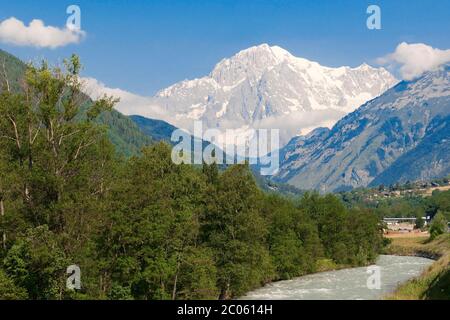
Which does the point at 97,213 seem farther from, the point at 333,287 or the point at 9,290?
the point at 333,287

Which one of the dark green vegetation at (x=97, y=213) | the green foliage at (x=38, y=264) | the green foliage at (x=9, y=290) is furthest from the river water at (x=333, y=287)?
the green foliage at (x=9, y=290)

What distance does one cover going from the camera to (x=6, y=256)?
171 ft

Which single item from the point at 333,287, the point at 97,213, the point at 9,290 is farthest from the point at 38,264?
the point at 333,287

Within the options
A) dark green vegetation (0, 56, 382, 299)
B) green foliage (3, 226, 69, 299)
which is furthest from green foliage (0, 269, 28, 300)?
green foliage (3, 226, 69, 299)

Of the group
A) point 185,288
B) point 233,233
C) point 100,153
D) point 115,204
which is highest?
point 100,153

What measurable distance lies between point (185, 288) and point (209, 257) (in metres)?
9.21

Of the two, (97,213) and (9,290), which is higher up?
(97,213)

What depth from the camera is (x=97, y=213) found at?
56.6 m

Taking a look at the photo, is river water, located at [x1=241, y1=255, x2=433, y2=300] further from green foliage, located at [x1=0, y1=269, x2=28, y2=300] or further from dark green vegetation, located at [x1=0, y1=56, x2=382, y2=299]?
green foliage, located at [x1=0, y1=269, x2=28, y2=300]

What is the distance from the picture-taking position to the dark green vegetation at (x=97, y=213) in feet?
170

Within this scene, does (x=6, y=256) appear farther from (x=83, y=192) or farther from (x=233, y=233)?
(x=233, y=233)

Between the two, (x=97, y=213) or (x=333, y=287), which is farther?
(x=333, y=287)

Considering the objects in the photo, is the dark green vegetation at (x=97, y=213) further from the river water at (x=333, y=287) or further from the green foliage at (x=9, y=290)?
the river water at (x=333, y=287)
